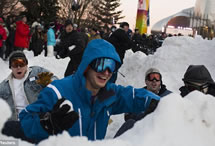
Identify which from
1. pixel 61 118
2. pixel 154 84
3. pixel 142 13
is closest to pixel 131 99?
pixel 61 118

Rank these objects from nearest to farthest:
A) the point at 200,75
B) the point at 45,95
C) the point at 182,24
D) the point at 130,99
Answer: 1. the point at 45,95
2. the point at 130,99
3. the point at 200,75
4. the point at 182,24

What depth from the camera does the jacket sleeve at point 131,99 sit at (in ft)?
7.81

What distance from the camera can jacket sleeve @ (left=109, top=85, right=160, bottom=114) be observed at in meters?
2.38

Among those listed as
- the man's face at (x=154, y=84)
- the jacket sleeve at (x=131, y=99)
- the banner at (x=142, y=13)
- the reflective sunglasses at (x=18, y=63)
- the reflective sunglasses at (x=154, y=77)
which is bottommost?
the man's face at (x=154, y=84)

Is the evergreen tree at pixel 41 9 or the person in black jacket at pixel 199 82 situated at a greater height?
the evergreen tree at pixel 41 9

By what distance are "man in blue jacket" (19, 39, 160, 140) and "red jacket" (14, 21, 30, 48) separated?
34.1 feet

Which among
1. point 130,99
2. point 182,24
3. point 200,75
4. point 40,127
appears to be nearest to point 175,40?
point 200,75

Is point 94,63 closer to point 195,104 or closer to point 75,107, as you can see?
point 75,107

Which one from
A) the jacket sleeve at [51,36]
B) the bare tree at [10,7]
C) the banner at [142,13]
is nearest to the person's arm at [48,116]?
the jacket sleeve at [51,36]

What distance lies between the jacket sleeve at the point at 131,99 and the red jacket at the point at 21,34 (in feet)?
34.2

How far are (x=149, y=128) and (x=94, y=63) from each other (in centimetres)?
78

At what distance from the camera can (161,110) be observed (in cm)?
168

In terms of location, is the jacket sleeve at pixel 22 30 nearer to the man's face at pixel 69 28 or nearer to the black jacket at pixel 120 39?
the black jacket at pixel 120 39

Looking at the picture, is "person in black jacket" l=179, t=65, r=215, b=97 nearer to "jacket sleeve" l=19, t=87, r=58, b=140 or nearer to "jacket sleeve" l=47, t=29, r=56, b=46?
"jacket sleeve" l=19, t=87, r=58, b=140
